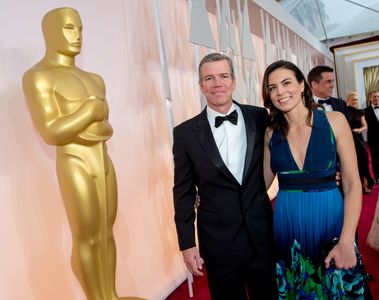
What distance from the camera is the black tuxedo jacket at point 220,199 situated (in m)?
1.84

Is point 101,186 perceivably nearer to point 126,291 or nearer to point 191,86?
point 126,291

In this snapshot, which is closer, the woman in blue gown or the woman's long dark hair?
the woman in blue gown

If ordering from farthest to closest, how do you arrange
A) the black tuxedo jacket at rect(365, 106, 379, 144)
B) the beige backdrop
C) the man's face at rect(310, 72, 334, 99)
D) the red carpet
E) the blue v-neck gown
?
the black tuxedo jacket at rect(365, 106, 379, 144) < the man's face at rect(310, 72, 334, 99) < the red carpet < the beige backdrop < the blue v-neck gown

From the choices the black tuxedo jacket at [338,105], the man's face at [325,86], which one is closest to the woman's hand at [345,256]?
the black tuxedo jacket at [338,105]

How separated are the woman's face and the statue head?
92cm

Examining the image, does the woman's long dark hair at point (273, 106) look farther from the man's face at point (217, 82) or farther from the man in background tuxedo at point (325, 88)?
the man in background tuxedo at point (325, 88)

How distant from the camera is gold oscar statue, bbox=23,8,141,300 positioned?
1.61 m

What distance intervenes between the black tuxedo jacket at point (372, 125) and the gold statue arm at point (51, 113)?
6093 mm

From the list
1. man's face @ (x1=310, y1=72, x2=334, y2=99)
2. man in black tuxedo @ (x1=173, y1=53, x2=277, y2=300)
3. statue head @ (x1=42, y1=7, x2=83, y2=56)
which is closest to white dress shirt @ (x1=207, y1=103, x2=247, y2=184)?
man in black tuxedo @ (x1=173, y1=53, x2=277, y2=300)

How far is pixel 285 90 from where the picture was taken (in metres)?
1.80

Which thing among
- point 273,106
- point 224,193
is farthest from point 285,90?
point 224,193

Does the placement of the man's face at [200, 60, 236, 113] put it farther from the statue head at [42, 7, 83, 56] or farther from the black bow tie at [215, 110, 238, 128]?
the statue head at [42, 7, 83, 56]

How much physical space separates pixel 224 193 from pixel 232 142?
255mm

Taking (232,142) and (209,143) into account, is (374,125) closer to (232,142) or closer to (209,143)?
(232,142)
